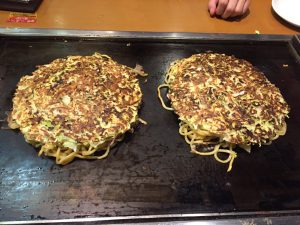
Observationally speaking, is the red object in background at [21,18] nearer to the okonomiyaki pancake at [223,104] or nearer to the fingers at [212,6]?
the okonomiyaki pancake at [223,104]

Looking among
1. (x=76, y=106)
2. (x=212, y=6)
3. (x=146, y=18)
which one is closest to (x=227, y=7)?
(x=212, y=6)

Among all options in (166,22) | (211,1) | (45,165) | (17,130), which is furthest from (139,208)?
(211,1)

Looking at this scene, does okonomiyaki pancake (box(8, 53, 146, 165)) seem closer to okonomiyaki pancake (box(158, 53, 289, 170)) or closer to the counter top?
okonomiyaki pancake (box(158, 53, 289, 170))

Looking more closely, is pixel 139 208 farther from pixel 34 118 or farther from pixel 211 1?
pixel 211 1

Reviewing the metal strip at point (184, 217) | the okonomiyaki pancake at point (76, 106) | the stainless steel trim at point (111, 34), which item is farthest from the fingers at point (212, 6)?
the metal strip at point (184, 217)

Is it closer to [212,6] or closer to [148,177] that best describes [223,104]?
[148,177]

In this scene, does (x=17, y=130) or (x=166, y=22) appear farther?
(x=166, y=22)
